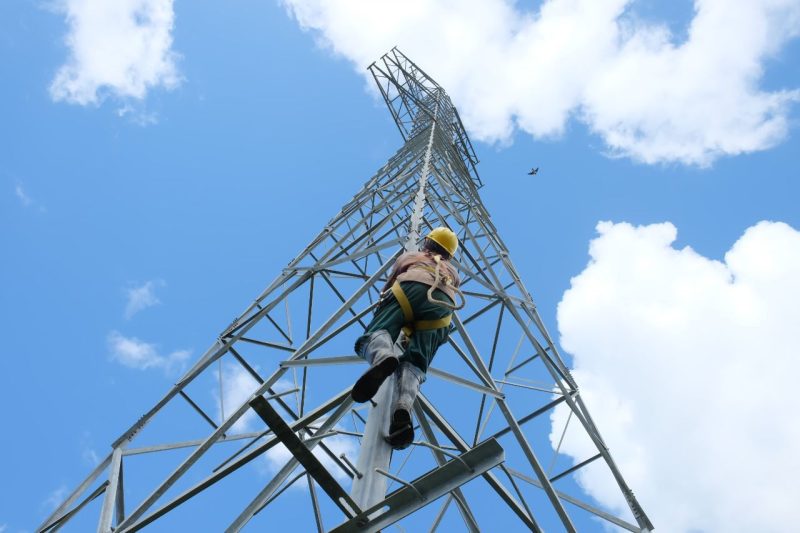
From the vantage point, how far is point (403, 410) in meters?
4.72

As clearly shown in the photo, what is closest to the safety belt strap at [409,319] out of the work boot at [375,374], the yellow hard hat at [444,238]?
the work boot at [375,374]

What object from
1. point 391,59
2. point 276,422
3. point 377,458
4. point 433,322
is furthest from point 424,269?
point 391,59

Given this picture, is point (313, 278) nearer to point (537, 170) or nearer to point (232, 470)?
point (232, 470)

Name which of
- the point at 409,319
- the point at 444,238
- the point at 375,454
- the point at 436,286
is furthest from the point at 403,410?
the point at 444,238

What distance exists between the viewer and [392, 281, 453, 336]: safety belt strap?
5309 mm

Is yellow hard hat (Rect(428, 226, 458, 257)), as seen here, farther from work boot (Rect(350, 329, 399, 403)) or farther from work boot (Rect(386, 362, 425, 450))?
work boot (Rect(350, 329, 399, 403))

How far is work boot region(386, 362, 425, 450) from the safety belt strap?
0.39 meters

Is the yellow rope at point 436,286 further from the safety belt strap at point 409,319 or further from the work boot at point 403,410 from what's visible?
the work boot at point 403,410

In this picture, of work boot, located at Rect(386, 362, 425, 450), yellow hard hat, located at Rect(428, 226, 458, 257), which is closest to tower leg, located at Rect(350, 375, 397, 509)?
work boot, located at Rect(386, 362, 425, 450)

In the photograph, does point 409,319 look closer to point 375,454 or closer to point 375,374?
point 375,374

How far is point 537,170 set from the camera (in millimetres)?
20688

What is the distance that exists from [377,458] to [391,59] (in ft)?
50.9

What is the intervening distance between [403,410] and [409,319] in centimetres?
84

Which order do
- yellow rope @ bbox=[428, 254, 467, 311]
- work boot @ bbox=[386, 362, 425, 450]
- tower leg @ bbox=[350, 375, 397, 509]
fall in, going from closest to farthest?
tower leg @ bbox=[350, 375, 397, 509]
work boot @ bbox=[386, 362, 425, 450]
yellow rope @ bbox=[428, 254, 467, 311]
